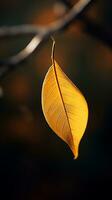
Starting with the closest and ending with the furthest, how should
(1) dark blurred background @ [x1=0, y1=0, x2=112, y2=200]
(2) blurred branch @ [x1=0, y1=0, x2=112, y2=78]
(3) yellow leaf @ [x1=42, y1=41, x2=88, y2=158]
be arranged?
(3) yellow leaf @ [x1=42, y1=41, x2=88, y2=158] → (2) blurred branch @ [x1=0, y1=0, x2=112, y2=78] → (1) dark blurred background @ [x1=0, y1=0, x2=112, y2=200]

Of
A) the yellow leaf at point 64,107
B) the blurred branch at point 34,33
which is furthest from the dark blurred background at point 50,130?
the yellow leaf at point 64,107

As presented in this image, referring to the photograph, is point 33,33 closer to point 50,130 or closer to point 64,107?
point 64,107

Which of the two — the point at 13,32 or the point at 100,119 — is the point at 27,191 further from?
the point at 13,32

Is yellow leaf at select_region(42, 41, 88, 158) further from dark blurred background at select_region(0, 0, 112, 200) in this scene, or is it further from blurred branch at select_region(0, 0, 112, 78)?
dark blurred background at select_region(0, 0, 112, 200)

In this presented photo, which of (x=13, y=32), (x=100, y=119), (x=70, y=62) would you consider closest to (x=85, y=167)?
(x=100, y=119)

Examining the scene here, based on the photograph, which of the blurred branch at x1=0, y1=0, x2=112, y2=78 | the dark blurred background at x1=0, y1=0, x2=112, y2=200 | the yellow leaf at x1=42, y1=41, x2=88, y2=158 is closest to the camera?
the yellow leaf at x1=42, y1=41, x2=88, y2=158

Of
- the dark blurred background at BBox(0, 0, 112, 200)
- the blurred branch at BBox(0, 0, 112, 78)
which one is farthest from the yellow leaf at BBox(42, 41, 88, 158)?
the dark blurred background at BBox(0, 0, 112, 200)
